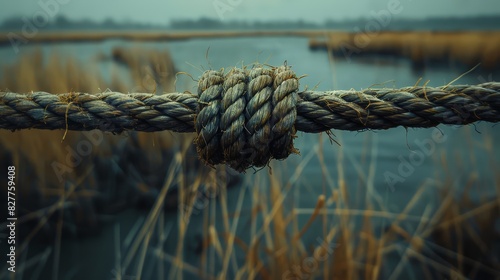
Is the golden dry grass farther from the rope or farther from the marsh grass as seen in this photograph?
the rope

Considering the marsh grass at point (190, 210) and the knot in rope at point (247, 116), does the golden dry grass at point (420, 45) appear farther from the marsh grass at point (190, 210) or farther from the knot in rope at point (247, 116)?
the knot in rope at point (247, 116)

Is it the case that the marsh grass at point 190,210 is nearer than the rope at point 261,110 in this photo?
No

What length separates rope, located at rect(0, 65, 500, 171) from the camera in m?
0.47

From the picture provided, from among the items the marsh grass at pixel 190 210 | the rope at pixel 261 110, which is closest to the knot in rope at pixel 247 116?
the rope at pixel 261 110

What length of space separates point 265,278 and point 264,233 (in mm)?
116

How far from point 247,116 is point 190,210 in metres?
0.81

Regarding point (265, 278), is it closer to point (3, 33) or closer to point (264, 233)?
point (264, 233)

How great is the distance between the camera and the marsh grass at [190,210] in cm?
122

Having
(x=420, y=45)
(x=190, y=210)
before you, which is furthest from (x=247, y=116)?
(x=420, y=45)

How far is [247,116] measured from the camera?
47 centimetres

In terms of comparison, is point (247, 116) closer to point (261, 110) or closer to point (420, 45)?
point (261, 110)

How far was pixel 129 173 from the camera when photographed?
1.23 metres

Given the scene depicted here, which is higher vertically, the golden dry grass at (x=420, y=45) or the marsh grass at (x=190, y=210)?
the golden dry grass at (x=420, y=45)

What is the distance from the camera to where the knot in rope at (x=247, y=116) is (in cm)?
47
